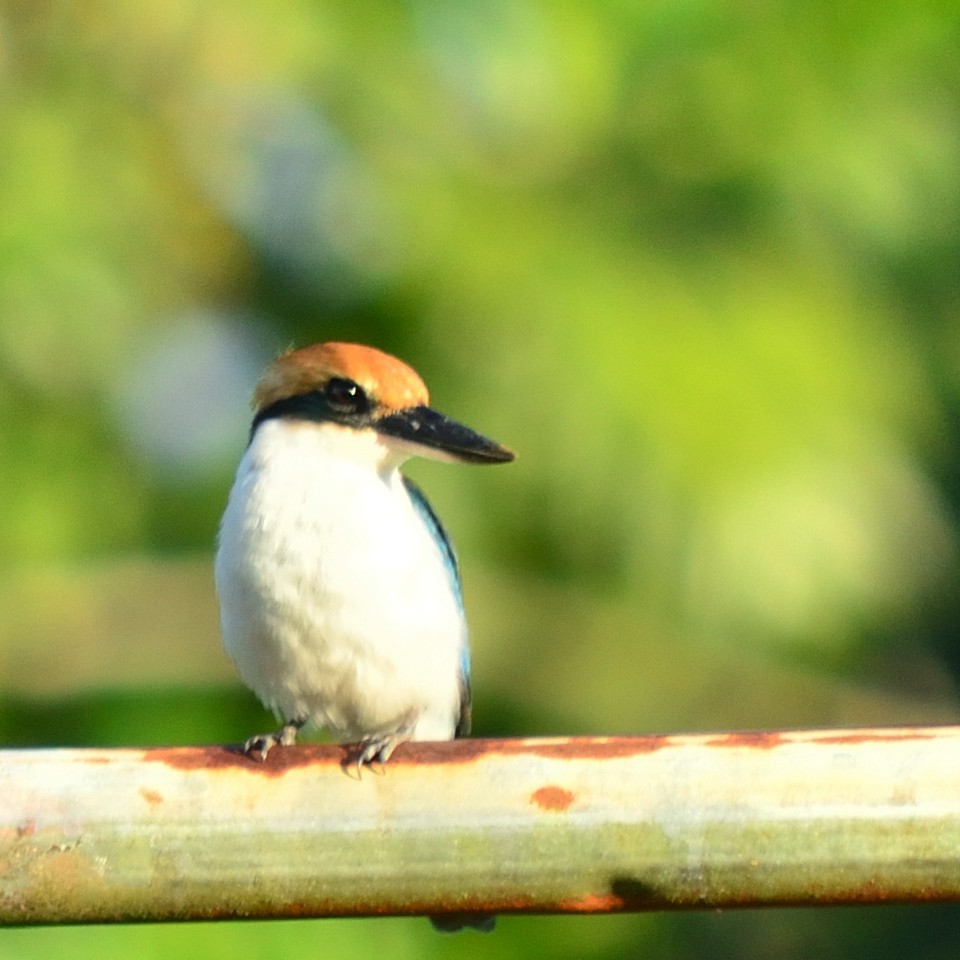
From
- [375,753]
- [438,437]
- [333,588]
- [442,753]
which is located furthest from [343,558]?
[442,753]

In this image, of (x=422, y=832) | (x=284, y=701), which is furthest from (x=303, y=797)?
(x=284, y=701)

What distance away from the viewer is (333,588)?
332 centimetres

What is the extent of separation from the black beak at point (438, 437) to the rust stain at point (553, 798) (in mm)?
1453

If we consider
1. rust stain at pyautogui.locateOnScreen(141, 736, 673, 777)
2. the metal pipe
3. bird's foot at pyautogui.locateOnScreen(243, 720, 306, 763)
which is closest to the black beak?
bird's foot at pyautogui.locateOnScreen(243, 720, 306, 763)

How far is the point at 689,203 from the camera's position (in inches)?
206

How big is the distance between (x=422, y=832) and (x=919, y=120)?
4271 millimetres

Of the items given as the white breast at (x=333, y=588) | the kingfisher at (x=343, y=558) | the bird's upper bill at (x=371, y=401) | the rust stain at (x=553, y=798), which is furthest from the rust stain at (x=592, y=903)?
the bird's upper bill at (x=371, y=401)

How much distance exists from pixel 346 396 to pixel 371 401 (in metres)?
0.06

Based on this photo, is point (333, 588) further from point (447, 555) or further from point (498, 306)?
point (498, 306)

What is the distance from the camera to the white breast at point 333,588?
3334 mm

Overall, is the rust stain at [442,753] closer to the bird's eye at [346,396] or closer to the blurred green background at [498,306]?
the bird's eye at [346,396]

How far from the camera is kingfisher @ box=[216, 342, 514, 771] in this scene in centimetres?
334

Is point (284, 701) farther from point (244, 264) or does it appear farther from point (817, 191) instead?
point (817, 191)

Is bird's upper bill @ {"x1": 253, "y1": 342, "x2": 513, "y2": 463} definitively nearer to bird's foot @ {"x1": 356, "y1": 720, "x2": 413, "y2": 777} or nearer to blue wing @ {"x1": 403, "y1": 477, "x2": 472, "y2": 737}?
blue wing @ {"x1": 403, "y1": 477, "x2": 472, "y2": 737}
